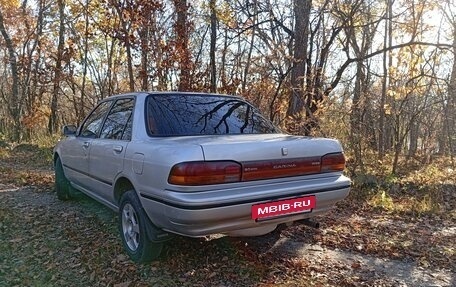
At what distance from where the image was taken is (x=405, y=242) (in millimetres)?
4176

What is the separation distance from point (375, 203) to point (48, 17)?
1708cm

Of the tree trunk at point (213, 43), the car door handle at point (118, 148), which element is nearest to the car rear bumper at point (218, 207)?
the car door handle at point (118, 148)

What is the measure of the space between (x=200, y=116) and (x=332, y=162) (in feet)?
4.51

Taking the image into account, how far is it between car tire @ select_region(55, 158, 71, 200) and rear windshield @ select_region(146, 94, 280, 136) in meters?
2.74

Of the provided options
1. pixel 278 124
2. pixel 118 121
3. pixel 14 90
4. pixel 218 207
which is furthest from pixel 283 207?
pixel 14 90

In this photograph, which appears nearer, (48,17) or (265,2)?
(265,2)

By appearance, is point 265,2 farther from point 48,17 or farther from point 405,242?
point 48,17

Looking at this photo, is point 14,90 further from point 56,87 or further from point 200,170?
point 200,170

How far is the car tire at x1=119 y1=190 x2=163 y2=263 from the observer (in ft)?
10.7

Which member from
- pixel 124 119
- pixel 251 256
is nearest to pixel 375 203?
pixel 251 256

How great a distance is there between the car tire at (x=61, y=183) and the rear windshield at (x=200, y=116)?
9.00ft

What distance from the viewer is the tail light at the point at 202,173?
2.73 meters

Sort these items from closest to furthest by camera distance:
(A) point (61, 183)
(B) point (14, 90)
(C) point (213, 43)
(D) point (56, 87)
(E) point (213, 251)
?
(E) point (213, 251), (A) point (61, 183), (C) point (213, 43), (D) point (56, 87), (B) point (14, 90)

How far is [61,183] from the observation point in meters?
5.69
